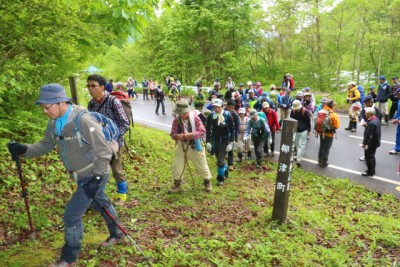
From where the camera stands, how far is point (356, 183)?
304 inches

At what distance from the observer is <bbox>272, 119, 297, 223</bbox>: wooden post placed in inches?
202

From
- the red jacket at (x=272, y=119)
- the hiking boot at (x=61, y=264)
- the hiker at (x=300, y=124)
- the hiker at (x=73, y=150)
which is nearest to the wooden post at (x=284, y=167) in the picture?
the hiker at (x=73, y=150)

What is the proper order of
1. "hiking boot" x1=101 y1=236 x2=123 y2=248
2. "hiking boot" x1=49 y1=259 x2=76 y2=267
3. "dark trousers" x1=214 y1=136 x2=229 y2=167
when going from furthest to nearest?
1. "dark trousers" x1=214 y1=136 x2=229 y2=167
2. "hiking boot" x1=101 y1=236 x2=123 y2=248
3. "hiking boot" x1=49 y1=259 x2=76 y2=267

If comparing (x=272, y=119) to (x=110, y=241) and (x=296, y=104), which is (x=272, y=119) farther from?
(x=110, y=241)

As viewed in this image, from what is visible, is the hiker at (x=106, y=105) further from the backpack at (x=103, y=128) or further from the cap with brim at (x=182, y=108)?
the cap with brim at (x=182, y=108)

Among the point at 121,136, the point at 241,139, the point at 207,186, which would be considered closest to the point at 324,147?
the point at 241,139

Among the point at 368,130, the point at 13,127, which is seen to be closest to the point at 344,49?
the point at 368,130

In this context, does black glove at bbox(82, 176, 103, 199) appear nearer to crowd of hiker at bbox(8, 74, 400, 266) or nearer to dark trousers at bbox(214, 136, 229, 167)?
crowd of hiker at bbox(8, 74, 400, 266)

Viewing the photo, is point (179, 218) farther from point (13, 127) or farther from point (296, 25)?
point (296, 25)

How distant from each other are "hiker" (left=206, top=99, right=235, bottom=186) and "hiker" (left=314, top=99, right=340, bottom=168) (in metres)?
2.87

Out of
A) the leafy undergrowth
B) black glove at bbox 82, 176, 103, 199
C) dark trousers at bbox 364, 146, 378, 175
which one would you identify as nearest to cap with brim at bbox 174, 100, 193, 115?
the leafy undergrowth

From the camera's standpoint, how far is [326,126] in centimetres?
848

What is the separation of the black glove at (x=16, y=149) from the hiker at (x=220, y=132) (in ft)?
14.8

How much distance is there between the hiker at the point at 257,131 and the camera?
28.3 ft
